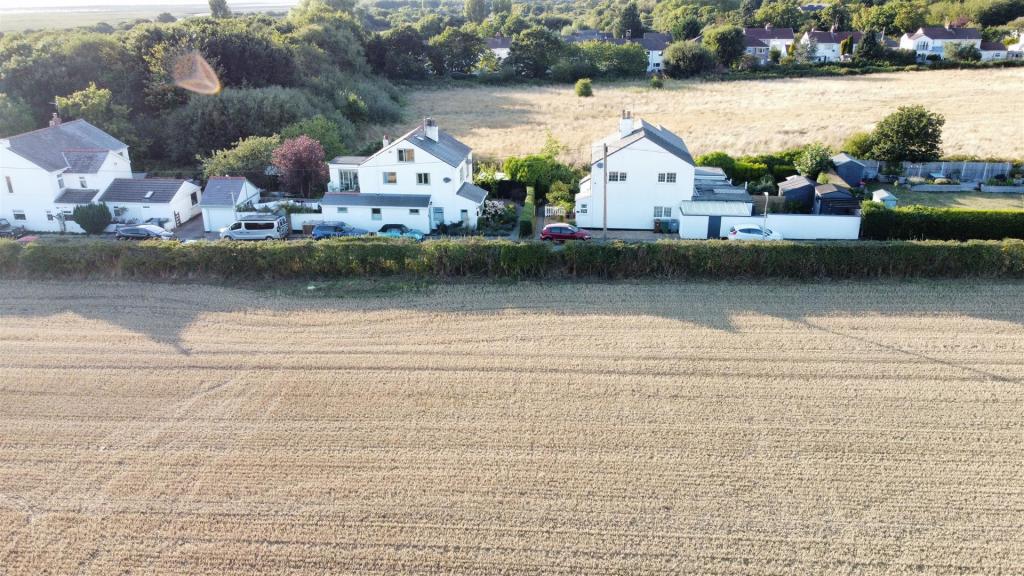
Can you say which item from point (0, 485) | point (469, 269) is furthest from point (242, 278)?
point (0, 485)

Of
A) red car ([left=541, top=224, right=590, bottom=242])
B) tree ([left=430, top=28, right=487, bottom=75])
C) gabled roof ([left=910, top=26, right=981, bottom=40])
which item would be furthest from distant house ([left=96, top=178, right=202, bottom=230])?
gabled roof ([left=910, top=26, right=981, bottom=40])

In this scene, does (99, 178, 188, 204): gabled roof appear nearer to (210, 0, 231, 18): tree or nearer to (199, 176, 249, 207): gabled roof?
(199, 176, 249, 207): gabled roof

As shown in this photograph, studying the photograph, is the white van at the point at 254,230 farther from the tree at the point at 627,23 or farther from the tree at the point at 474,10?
the tree at the point at 474,10

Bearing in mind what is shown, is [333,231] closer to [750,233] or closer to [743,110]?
[750,233]

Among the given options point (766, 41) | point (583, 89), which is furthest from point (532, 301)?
point (766, 41)

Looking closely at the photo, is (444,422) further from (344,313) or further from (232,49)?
(232,49)
